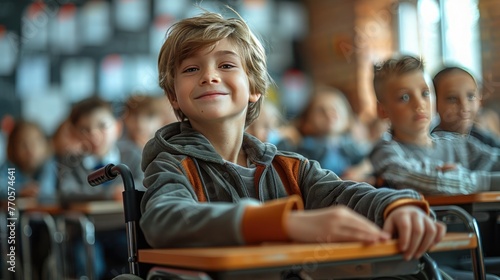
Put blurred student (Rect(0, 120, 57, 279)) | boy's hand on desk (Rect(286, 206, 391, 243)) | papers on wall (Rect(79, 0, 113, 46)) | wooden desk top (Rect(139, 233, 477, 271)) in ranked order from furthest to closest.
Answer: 1. papers on wall (Rect(79, 0, 113, 46))
2. blurred student (Rect(0, 120, 57, 279))
3. boy's hand on desk (Rect(286, 206, 391, 243))
4. wooden desk top (Rect(139, 233, 477, 271))

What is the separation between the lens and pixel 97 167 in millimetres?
3434

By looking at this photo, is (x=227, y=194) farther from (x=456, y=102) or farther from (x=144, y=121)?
(x=144, y=121)

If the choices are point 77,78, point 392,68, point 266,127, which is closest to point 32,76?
point 77,78

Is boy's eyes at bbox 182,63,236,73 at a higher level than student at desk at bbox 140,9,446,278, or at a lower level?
higher

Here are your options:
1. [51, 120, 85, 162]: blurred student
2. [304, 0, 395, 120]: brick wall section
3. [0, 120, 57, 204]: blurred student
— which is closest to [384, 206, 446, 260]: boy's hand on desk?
[51, 120, 85, 162]: blurred student

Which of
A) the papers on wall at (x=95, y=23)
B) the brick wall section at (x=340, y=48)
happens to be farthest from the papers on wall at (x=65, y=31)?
the brick wall section at (x=340, y=48)

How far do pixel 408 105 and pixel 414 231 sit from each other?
1092 millimetres

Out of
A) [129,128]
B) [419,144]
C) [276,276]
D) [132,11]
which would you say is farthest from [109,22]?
[276,276]

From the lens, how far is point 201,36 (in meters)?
1.47

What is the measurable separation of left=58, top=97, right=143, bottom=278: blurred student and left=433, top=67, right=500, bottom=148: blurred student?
147 cm

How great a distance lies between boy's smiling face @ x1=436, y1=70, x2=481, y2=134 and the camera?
2.13 metres

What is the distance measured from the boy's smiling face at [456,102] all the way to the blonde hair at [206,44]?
73 cm

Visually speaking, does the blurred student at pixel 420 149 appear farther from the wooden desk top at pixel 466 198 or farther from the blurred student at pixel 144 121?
the blurred student at pixel 144 121

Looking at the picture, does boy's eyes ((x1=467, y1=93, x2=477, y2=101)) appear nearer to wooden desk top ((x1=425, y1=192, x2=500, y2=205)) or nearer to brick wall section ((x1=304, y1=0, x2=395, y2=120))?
wooden desk top ((x1=425, y1=192, x2=500, y2=205))
